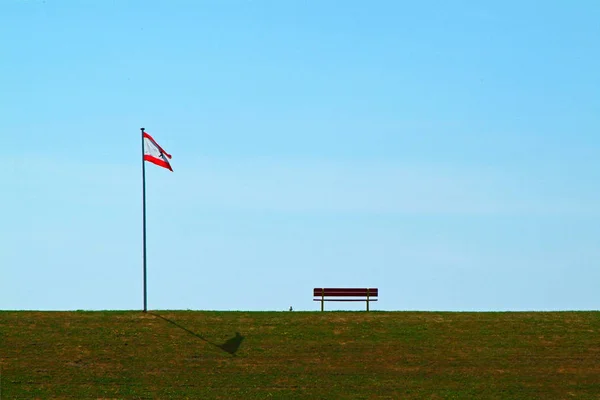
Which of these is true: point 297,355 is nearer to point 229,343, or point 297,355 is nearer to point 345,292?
point 229,343

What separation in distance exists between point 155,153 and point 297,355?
436 inches

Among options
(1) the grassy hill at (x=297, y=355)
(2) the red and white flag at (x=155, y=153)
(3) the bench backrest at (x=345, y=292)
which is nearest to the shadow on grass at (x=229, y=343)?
(1) the grassy hill at (x=297, y=355)

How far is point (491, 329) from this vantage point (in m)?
34.1

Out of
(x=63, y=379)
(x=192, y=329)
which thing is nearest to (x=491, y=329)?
(x=192, y=329)

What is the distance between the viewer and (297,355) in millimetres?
30688

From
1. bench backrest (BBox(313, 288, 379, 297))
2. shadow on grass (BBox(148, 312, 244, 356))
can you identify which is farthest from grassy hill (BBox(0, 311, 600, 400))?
bench backrest (BBox(313, 288, 379, 297))

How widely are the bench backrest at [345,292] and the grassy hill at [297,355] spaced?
1.15 metres

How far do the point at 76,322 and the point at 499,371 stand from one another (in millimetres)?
16950

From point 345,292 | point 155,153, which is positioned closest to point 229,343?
point 345,292

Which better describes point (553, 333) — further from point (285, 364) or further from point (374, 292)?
point (285, 364)

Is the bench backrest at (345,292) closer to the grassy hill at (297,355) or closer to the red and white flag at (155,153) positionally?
the grassy hill at (297,355)

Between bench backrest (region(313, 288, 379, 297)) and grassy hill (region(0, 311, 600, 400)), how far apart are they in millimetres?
1151

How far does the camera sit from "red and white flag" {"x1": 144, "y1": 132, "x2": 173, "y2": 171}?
35531 mm

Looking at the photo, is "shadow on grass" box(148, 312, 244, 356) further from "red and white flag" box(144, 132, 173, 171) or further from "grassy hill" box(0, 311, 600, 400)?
"red and white flag" box(144, 132, 173, 171)
